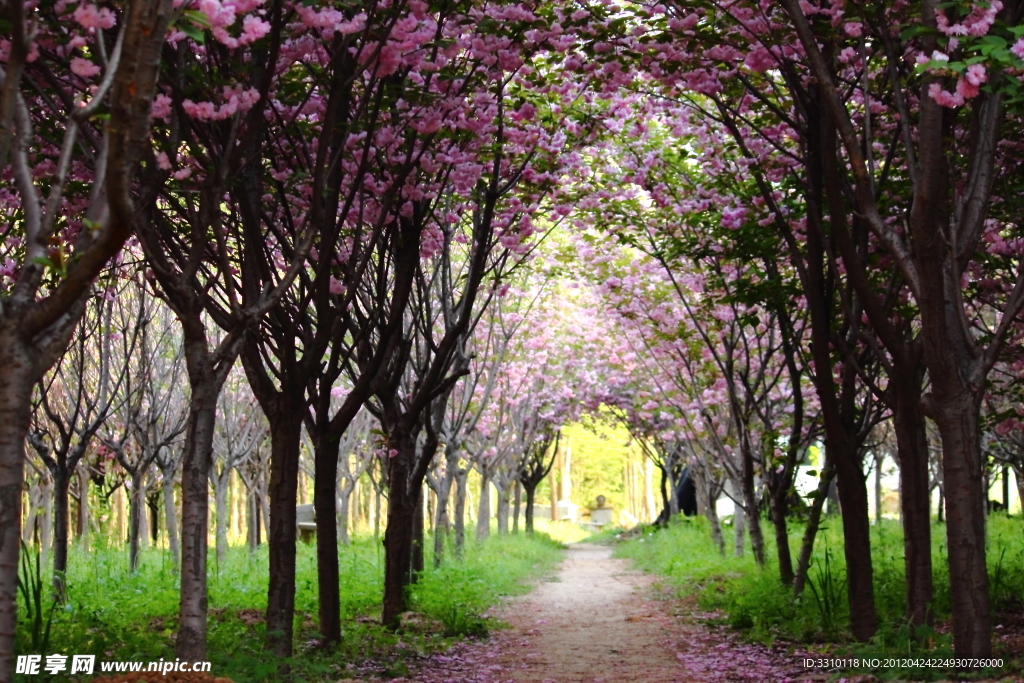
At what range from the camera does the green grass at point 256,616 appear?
284 inches

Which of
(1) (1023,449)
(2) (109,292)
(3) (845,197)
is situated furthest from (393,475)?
(1) (1023,449)

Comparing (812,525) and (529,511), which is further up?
(812,525)

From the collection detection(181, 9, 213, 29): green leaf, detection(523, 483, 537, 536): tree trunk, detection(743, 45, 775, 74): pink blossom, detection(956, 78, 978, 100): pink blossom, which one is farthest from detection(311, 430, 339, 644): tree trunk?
detection(523, 483, 537, 536): tree trunk

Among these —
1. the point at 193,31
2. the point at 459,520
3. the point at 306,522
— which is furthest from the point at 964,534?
the point at 306,522

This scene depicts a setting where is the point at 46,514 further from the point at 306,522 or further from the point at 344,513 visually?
the point at 306,522

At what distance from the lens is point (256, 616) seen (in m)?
10.9

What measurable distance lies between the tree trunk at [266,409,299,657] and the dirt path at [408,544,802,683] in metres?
1.24

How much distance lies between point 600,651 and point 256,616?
3660 mm

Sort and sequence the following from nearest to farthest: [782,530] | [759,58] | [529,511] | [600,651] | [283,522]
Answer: [759,58]
[283,522]
[600,651]
[782,530]
[529,511]

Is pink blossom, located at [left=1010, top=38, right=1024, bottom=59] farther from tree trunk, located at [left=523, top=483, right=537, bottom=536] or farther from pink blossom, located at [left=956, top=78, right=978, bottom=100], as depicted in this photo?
tree trunk, located at [left=523, top=483, right=537, bottom=536]

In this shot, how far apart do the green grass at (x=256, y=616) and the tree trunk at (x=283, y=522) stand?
30 centimetres

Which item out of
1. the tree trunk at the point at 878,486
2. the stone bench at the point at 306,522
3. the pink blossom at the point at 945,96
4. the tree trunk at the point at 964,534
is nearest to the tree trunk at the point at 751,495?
the tree trunk at the point at 964,534

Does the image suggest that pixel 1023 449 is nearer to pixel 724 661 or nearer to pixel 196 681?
pixel 724 661

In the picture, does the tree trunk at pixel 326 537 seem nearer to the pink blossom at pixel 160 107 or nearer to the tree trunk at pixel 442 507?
the pink blossom at pixel 160 107
